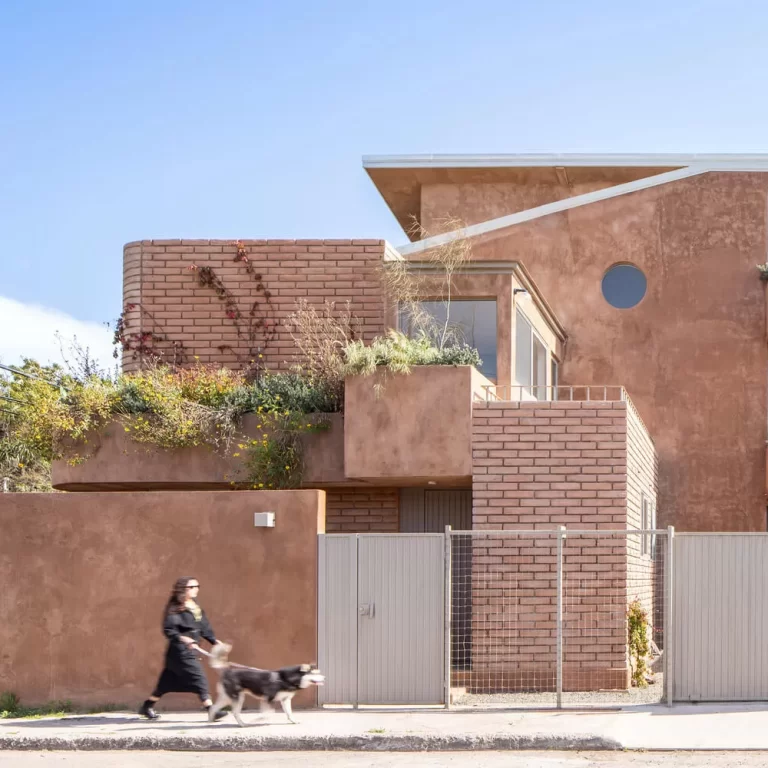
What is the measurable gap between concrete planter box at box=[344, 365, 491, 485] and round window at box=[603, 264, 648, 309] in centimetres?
685

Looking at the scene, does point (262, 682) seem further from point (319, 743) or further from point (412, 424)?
point (412, 424)

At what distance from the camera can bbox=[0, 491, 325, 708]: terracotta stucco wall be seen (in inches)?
562

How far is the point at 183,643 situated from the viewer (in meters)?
12.9

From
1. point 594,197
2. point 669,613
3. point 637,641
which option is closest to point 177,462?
point 637,641

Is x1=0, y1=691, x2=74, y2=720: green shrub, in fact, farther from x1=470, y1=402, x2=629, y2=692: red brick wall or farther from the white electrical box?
x1=470, y1=402, x2=629, y2=692: red brick wall

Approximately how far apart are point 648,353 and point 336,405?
733 centimetres

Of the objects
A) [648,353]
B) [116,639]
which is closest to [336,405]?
[116,639]

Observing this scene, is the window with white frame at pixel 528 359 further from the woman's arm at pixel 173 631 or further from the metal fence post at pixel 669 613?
the woman's arm at pixel 173 631

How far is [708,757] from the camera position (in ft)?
36.3

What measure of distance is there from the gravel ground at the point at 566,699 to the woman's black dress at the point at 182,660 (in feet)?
10.3

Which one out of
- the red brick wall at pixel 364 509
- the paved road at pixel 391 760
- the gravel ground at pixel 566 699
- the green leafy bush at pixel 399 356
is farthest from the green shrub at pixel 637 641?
the paved road at pixel 391 760

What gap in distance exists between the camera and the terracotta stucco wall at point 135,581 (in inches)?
562

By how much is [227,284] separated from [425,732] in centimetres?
954

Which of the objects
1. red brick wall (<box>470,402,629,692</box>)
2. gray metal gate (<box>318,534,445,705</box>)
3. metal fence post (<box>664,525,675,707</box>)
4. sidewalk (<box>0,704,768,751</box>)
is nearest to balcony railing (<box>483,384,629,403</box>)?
red brick wall (<box>470,402,629,692</box>)
